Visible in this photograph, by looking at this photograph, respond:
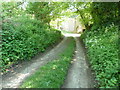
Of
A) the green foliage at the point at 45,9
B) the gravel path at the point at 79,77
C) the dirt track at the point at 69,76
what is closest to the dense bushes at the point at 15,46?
the dirt track at the point at 69,76

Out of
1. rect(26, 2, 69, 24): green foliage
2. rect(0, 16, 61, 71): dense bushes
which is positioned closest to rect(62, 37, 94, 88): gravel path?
rect(0, 16, 61, 71): dense bushes

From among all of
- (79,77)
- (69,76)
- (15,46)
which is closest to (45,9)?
(15,46)

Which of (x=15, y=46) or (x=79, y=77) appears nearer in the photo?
(x=79, y=77)

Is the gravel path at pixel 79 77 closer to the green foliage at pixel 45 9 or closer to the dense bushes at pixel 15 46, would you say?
the dense bushes at pixel 15 46

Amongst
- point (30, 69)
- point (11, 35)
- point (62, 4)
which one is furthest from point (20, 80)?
point (62, 4)

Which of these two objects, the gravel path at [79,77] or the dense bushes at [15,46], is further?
the dense bushes at [15,46]

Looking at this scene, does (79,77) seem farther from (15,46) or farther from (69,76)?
(15,46)

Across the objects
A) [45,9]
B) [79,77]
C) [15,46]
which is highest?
[45,9]

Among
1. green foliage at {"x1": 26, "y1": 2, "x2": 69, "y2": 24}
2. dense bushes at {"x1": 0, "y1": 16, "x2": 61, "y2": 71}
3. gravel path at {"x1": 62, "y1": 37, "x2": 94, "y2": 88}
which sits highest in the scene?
green foliage at {"x1": 26, "y1": 2, "x2": 69, "y2": 24}

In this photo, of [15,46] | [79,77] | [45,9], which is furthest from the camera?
[45,9]

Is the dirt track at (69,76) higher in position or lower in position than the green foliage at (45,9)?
lower

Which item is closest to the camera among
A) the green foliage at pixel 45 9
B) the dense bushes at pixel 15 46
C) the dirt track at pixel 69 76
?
the dirt track at pixel 69 76

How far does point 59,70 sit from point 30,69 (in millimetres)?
1321

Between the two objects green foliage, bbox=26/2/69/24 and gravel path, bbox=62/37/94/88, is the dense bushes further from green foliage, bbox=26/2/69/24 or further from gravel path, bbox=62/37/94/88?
green foliage, bbox=26/2/69/24
